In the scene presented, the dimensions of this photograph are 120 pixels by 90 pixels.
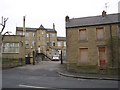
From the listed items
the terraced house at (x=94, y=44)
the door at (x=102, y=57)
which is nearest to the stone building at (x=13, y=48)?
the terraced house at (x=94, y=44)

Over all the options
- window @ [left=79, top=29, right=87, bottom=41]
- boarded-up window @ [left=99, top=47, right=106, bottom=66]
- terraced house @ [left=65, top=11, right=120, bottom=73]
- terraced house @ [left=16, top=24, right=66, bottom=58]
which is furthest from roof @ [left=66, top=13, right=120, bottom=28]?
terraced house @ [left=16, top=24, right=66, bottom=58]

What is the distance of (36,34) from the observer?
265 ft

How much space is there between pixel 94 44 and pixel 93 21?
149 inches

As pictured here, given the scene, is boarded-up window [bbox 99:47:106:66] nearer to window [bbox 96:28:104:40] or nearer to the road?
window [bbox 96:28:104:40]

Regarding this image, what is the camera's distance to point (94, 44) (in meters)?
31.3

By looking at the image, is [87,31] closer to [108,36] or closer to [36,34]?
[108,36]

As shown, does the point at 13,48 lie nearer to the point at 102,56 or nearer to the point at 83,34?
the point at 83,34

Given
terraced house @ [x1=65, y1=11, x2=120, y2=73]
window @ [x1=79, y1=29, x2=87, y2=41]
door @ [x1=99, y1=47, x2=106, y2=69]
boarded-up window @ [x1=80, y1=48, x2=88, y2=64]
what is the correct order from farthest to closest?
window @ [x1=79, y1=29, x2=87, y2=41], boarded-up window @ [x1=80, y1=48, x2=88, y2=64], door @ [x1=99, y1=47, x2=106, y2=69], terraced house @ [x1=65, y1=11, x2=120, y2=73]

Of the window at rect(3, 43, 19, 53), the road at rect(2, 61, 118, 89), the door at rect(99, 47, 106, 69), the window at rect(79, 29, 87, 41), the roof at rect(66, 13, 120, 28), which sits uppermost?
the roof at rect(66, 13, 120, 28)

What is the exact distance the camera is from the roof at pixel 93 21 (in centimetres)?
3142

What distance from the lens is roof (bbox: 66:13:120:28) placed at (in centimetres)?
3142

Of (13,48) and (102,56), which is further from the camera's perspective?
(13,48)

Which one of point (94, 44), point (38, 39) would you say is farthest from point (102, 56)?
point (38, 39)

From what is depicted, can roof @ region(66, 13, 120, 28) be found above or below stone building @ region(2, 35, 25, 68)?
above
